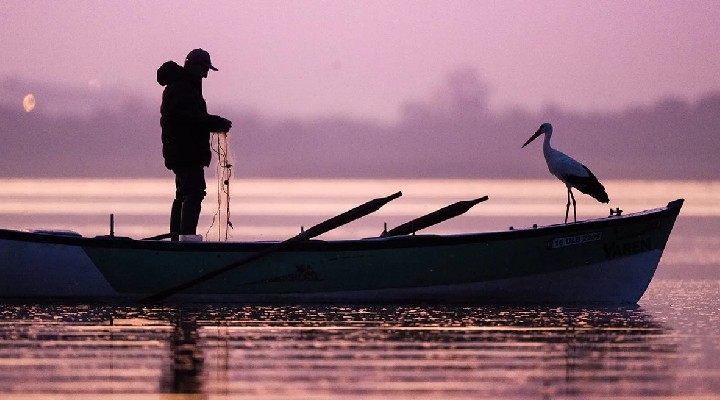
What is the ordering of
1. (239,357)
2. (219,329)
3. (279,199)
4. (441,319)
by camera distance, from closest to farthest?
(239,357) → (219,329) → (441,319) → (279,199)

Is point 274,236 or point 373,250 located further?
point 274,236

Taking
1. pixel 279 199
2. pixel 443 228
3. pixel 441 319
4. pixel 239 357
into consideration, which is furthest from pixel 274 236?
pixel 279 199

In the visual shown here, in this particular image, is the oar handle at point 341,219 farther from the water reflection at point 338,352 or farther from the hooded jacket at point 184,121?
the hooded jacket at point 184,121

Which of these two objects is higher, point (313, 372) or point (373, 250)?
point (373, 250)

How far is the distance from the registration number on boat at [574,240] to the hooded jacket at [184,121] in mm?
3482

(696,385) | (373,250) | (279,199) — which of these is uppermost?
(279,199)

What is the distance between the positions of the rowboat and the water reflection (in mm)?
696

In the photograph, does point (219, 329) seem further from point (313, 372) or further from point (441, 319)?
point (313, 372)

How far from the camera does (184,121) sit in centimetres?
1872

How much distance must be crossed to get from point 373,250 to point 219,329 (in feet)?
11.1

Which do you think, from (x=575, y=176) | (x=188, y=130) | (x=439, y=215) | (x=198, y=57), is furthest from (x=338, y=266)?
(x=575, y=176)

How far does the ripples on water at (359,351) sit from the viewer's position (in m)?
11.1

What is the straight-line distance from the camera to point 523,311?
17.6 m

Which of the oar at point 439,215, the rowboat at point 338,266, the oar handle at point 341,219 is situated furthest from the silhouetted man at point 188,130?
the oar at point 439,215
